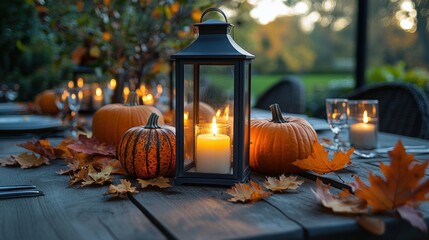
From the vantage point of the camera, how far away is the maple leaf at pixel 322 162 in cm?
104

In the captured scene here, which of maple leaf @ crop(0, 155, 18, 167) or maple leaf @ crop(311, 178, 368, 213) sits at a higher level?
maple leaf @ crop(0, 155, 18, 167)

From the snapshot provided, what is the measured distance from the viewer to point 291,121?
1.14 metres

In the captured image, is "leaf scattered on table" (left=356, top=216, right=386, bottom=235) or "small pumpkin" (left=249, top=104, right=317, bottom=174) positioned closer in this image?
"leaf scattered on table" (left=356, top=216, right=386, bottom=235)

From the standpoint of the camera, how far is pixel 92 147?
4.08 feet

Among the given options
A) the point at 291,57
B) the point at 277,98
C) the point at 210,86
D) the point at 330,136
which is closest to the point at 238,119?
the point at 210,86

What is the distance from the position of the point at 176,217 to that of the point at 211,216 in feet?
0.19

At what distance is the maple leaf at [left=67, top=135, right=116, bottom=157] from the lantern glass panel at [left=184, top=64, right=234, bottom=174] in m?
0.30

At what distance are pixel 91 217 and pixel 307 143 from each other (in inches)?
21.5

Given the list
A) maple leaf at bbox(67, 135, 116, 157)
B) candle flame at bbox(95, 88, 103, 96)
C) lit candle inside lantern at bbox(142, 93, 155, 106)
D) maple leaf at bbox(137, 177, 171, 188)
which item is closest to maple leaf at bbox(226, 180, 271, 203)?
maple leaf at bbox(137, 177, 171, 188)

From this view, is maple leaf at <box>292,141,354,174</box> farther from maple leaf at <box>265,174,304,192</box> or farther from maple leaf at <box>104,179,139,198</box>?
maple leaf at <box>104,179,139,198</box>

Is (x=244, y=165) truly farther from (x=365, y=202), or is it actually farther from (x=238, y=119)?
(x=365, y=202)

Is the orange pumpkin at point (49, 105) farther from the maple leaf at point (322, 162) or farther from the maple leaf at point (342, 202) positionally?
the maple leaf at point (342, 202)

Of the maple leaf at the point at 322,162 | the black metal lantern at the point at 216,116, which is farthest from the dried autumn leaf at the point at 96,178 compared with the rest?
the maple leaf at the point at 322,162

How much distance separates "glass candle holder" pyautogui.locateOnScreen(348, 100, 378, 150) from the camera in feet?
4.58
